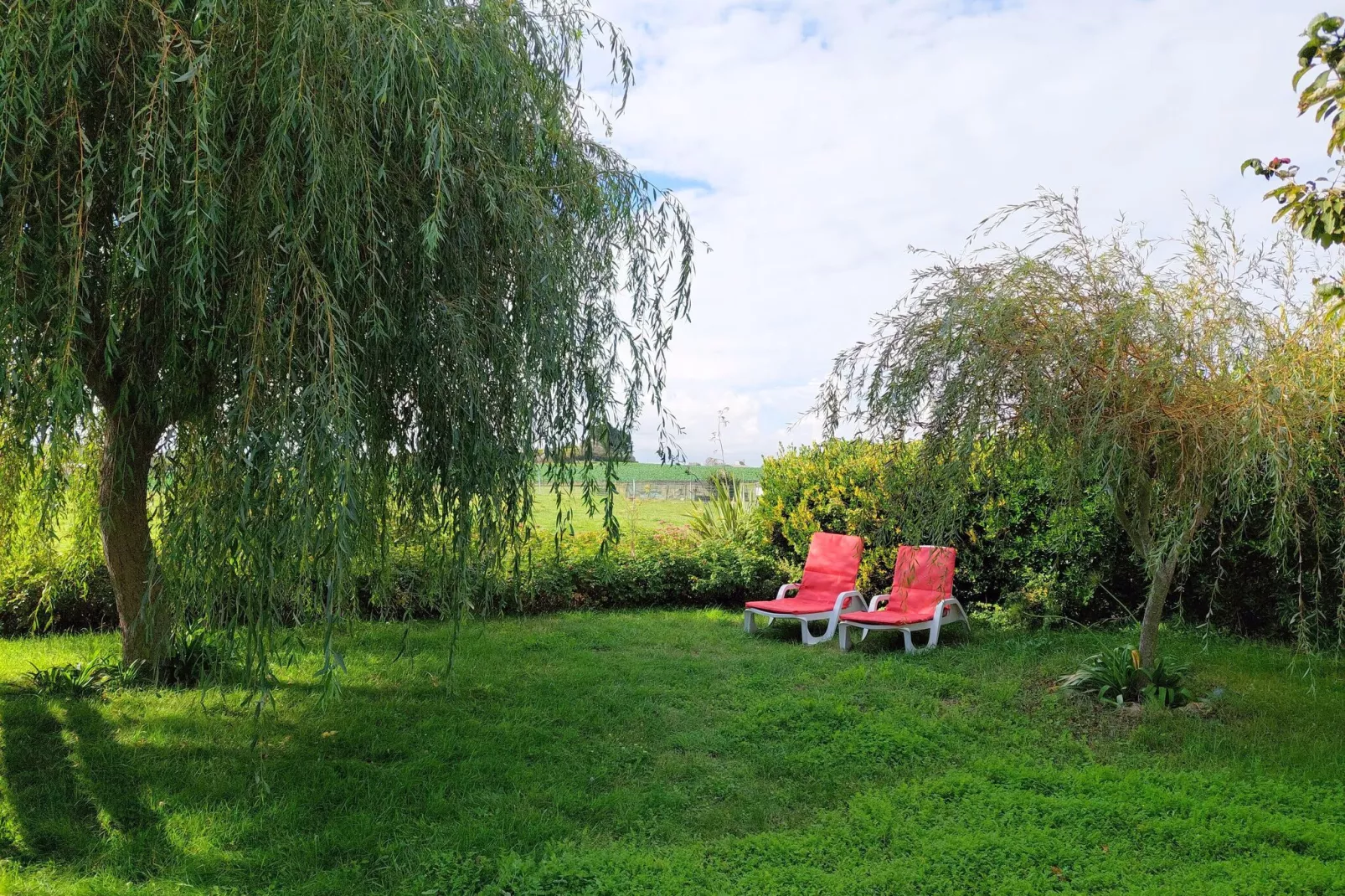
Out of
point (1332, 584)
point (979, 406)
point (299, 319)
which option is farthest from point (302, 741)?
point (1332, 584)

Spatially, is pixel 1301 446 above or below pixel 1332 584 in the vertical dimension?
above

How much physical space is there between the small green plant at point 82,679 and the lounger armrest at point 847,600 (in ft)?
17.8

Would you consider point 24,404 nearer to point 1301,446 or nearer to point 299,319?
point 299,319

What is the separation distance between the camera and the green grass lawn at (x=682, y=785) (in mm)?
3799

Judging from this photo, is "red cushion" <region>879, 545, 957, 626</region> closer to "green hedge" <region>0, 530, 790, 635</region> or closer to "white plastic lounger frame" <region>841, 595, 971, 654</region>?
"white plastic lounger frame" <region>841, 595, 971, 654</region>

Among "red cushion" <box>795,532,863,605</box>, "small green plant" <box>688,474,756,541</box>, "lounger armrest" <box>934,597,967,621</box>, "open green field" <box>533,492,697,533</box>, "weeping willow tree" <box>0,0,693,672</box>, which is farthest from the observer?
"open green field" <box>533,492,697,533</box>

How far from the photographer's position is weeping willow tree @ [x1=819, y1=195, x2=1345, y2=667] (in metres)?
5.09

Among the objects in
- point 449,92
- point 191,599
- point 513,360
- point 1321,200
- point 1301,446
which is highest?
point 449,92

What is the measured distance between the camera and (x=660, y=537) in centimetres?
1052

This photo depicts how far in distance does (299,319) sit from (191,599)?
148cm

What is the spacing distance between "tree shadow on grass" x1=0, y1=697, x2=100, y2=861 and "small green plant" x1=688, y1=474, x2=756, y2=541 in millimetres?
6875

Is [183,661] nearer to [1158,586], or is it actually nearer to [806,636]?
[806,636]

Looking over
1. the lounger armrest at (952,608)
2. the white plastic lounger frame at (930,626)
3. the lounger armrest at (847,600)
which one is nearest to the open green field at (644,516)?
the lounger armrest at (847,600)

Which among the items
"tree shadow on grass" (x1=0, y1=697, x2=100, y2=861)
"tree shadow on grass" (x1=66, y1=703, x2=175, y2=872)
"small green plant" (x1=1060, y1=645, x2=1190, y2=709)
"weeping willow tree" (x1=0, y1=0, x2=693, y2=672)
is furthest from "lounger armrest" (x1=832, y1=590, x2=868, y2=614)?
"tree shadow on grass" (x1=0, y1=697, x2=100, y2=861)
